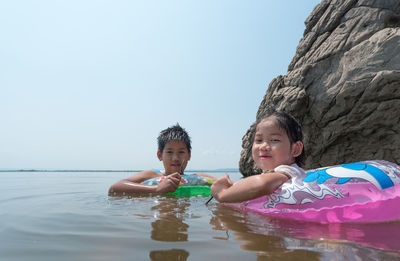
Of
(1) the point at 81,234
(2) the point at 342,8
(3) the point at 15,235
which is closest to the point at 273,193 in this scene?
(1) the point at 81,234

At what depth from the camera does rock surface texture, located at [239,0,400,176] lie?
34.9ft

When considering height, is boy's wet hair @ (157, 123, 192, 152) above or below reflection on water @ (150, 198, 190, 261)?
above

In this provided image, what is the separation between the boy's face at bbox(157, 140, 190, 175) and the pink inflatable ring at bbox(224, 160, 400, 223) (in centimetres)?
232

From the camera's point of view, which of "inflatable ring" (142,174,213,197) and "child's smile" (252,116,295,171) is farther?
"inflatable ring" (142,174,213,197)

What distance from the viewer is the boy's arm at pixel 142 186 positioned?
11.9 feet

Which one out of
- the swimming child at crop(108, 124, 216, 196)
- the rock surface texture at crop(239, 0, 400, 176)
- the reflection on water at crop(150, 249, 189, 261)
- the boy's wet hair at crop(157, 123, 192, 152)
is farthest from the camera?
the rock surface texture at crop(239, 0, 400, 176)

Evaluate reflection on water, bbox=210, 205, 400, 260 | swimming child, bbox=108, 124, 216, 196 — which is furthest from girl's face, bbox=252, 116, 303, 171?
swimming child, bbox=108, 124, 216, 196

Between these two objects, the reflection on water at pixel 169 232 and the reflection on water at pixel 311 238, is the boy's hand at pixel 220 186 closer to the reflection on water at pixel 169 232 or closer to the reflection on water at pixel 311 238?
the reflection on water at pixel 311 238

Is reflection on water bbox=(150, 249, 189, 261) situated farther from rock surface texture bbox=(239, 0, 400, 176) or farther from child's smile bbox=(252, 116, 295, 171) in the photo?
rock surface texture bbox=(239, 0, 400, 176)

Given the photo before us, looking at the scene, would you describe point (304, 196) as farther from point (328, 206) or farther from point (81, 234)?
point (81, 234)

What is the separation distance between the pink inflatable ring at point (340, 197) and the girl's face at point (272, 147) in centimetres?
35

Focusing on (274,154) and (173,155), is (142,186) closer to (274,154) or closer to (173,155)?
(173,155)

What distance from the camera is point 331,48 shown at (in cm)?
1251

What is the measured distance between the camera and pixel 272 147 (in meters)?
2.72
